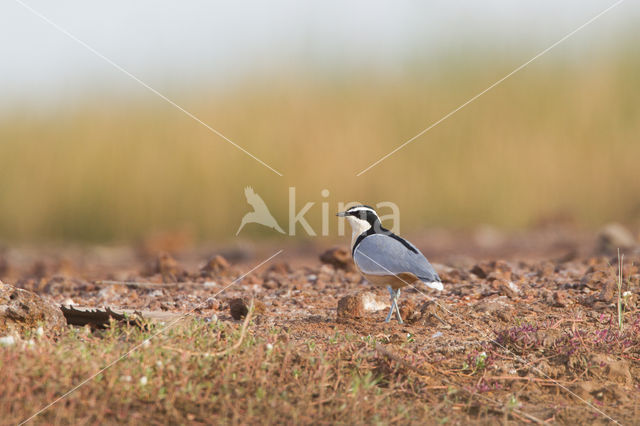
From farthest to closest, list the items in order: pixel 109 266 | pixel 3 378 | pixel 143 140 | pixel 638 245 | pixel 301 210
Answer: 1. pixel 143 140
2. pixel 301 210
3. pixel 109 266
4. pixel 638 245
5. pixel 3 378

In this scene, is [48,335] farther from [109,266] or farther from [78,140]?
[78,140]

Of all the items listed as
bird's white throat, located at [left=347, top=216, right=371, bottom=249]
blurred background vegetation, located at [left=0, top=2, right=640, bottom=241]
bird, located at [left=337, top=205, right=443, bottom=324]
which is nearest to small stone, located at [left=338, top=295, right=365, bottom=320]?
bird, located at [left=337, top=205, right=443, bottom=324]

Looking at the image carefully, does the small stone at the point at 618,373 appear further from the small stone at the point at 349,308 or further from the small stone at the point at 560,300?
the small stone at the point at 349,308

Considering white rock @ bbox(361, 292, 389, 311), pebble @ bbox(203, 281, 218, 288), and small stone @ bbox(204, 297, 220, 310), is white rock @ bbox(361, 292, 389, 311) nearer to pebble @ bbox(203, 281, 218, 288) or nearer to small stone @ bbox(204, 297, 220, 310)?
small stone @ bbox(204, 297, 220, 310)

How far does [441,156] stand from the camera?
1189cm

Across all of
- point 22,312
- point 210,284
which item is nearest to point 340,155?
point 210,284

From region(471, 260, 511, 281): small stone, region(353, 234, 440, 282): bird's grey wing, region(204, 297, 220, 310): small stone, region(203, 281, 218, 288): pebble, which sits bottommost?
region(203, 281, 218, 288): pebble

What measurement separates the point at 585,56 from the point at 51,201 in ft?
31.1

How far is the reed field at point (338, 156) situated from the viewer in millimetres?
11617

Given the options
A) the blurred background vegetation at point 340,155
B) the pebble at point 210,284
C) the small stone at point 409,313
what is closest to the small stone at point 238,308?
the small stone at point 409,313

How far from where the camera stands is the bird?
472 centimetres

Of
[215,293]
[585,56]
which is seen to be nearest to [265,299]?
[215,293]

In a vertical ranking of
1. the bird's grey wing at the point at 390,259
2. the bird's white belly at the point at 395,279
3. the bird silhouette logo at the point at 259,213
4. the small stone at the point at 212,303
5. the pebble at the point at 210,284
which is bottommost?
the bird silhouette logo at the point at 259,213

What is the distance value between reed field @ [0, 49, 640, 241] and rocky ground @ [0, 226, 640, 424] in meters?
4.53
